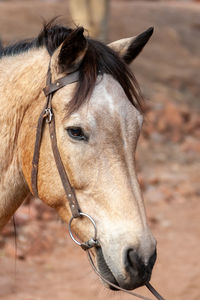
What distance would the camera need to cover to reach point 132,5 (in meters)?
19.7

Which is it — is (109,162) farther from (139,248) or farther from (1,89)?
(1,89)

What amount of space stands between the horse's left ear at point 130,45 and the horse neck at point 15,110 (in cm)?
49

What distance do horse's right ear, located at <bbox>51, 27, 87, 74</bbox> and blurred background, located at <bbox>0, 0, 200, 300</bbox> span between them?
2.61 feet

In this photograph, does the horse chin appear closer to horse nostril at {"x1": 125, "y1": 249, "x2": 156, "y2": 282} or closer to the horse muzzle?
the horse muzzle

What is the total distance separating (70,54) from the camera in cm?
273

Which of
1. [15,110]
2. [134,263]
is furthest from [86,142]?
[134,263]

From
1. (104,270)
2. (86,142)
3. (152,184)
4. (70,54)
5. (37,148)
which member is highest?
(70,54)

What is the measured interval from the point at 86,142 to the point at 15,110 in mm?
558

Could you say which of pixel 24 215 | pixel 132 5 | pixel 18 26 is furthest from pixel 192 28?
pixel 24 215

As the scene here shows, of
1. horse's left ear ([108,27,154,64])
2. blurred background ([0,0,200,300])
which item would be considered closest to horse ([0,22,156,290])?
horse's left ear ([108,27,154,64])

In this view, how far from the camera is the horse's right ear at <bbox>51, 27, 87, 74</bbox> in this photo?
2.66 metres

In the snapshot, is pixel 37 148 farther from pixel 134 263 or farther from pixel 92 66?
pixel 134 263

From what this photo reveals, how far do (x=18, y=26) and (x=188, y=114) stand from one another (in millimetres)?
5504

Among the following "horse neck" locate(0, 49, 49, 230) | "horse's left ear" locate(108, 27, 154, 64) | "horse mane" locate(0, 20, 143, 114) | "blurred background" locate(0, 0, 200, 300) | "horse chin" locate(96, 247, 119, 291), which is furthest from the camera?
"blurred background" locate(0, 0, 200, 300)
